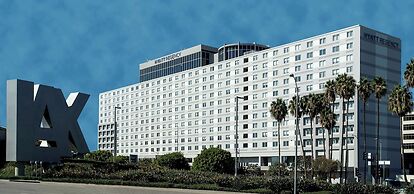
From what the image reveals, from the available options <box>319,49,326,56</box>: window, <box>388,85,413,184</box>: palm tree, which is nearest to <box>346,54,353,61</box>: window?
<box>319,49,326,56</box>: window

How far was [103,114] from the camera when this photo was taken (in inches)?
7825

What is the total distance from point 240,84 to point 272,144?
19675 mm

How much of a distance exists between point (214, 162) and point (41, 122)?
38.2 metres

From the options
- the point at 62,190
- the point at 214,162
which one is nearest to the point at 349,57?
the point at 214,162

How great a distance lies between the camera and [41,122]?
221ft

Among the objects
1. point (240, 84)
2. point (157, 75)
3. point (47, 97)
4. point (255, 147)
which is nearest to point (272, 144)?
point (255, 147)

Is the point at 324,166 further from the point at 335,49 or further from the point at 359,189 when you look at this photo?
the point at 359,189

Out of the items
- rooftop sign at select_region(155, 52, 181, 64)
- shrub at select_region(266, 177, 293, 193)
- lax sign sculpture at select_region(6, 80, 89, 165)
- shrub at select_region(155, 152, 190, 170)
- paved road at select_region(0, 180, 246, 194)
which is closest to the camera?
paved road at select_region(0, 180, 246, 194)

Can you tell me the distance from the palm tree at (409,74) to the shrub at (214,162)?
1504 inches

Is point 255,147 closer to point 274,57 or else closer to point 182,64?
point 274,57

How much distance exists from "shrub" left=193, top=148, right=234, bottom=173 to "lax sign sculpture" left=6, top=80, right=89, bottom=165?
98.3 feet

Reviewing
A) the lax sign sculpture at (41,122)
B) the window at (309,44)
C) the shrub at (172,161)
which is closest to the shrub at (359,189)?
the lax sign sculpture at (41,122)

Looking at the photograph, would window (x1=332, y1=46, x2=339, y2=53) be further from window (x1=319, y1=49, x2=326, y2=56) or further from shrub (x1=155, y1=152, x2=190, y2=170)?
shrub (x1=155, y1=152, x2=190, y2=170)

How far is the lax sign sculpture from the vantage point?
6156 centimetres
